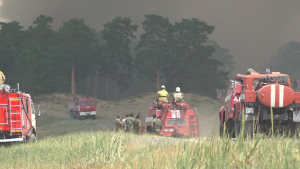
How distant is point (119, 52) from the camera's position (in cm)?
9169

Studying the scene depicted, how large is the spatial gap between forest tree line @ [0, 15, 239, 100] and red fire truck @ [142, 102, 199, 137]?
2253 inches

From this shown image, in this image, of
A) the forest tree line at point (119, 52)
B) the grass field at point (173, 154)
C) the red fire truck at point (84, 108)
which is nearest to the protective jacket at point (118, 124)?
the grass field at point (173, 154)

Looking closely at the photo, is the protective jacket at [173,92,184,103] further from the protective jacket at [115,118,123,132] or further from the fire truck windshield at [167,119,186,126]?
the protective jacket at [115,118,123,132]

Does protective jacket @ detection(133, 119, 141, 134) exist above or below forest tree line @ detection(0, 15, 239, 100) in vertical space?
below

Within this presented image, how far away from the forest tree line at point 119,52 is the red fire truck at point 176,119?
5721cm

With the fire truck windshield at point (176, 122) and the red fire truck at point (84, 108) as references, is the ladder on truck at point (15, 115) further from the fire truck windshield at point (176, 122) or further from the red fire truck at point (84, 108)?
the red fire truck at point (84, 108)

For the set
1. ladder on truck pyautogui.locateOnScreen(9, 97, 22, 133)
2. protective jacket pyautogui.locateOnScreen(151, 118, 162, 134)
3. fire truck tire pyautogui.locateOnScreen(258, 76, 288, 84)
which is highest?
fire truck tire pyautogui.locateOnScreen(258, 76, 288, 84)

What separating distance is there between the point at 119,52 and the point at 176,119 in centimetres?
6862

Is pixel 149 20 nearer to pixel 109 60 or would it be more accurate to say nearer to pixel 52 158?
pixel 109 60

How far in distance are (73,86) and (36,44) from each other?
9.09 metres

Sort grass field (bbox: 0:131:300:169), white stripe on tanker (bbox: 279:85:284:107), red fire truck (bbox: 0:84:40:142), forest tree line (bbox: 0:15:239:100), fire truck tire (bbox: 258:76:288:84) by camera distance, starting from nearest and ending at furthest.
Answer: grass field (bbox: 0:131:300:169) < white stripe on tanker (bbox: 279:85:284:107) < fire truck tire (bbox: 258:76:288:84) < red fire truck (bbox: 0:84:40:142) < forest tree line (bbox: 0:15:239:100)

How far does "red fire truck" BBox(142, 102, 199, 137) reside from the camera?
2358 centimetres

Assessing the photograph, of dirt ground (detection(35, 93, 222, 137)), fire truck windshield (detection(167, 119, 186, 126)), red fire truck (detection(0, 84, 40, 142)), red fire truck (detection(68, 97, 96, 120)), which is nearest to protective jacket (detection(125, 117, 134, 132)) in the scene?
fire truck windshield (detection(167, 119, 186, 126))

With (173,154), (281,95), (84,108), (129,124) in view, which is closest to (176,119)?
(129,124)
